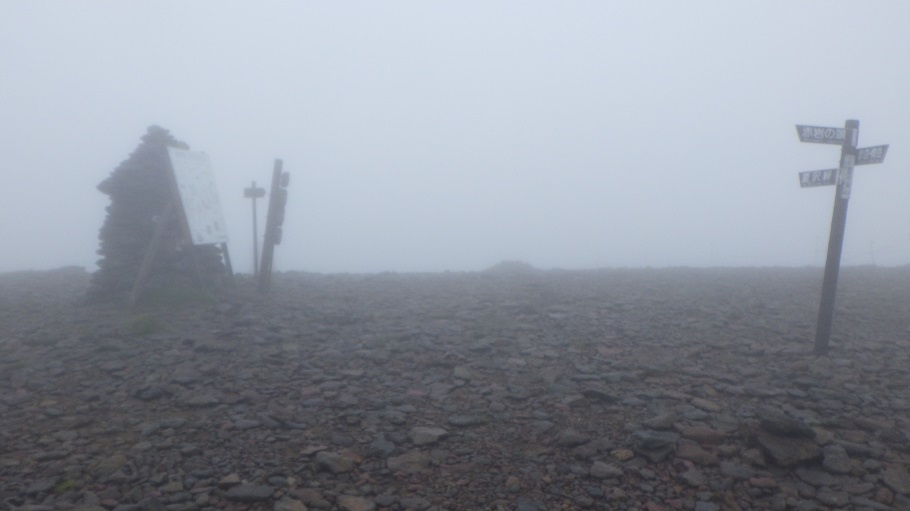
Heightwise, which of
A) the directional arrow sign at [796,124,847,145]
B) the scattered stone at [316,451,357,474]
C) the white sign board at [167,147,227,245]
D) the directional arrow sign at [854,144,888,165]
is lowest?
the scattered stone at [316,451,357,474]

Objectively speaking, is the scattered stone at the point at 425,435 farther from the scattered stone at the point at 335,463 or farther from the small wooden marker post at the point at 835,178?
the small wooden marker post at the point at 835,178

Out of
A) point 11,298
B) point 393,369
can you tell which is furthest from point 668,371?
point 11,298

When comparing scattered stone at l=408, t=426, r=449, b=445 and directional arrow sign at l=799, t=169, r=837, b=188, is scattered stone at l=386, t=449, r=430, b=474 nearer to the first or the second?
scattered stone at l=408, t=426, r=449, b=445

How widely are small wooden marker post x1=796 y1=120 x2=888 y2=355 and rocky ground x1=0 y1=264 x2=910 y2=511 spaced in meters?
0.56

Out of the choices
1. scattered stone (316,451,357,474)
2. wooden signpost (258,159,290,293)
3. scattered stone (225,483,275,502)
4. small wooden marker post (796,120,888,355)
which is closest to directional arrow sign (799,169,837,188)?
small wooden marker post (796,120,888,355)

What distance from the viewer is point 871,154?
1078 cm

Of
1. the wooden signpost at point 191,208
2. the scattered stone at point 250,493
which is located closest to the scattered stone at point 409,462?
the scattered stone at point 250,493

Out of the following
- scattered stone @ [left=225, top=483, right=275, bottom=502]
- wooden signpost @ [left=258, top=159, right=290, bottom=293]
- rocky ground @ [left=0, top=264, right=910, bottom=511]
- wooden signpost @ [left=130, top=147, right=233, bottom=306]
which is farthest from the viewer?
wooden signpost @ [left=258, top=159, right=290, bottom=293]

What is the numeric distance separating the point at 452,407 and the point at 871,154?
7.15m

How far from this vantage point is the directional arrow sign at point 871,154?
1076 cm

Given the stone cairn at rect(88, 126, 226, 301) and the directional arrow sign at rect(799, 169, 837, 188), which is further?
the stone cairn at rect(88, 126, 226, 301)

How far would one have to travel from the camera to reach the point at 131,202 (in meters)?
14.7

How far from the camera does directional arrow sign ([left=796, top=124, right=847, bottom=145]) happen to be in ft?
34.8

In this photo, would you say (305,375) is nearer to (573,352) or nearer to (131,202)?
(573,352)
